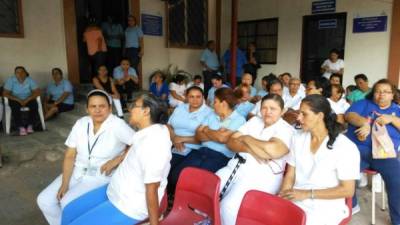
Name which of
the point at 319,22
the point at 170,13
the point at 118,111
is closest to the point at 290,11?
the point at 319,22

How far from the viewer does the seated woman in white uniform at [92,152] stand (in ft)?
7.44

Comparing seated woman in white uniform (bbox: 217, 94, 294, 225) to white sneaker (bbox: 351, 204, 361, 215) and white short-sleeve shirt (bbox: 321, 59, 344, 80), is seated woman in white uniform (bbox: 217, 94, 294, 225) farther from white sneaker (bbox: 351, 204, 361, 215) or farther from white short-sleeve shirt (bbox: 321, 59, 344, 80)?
white short-sleeve shirt (bbox: 321, 59, 344, 80)

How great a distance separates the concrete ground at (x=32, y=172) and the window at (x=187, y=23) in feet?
9.91

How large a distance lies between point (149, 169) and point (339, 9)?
663cm

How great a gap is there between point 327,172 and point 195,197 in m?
0.75

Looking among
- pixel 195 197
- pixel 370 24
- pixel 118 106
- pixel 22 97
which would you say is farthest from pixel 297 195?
pixel 370 24

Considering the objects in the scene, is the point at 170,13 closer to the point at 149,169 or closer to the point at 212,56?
the point at 212,56

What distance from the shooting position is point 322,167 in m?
1.87

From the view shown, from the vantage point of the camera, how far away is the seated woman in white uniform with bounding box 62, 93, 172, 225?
5.64 feet

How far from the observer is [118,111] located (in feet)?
17.6

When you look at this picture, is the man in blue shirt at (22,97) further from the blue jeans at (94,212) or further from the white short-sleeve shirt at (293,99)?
the white short-sleeve shirt at (293,99)

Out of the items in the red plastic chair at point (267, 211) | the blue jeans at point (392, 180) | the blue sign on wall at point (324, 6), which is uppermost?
the blue sign on wall at point (324, 6)

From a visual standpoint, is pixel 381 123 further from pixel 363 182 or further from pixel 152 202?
pixel 152 202

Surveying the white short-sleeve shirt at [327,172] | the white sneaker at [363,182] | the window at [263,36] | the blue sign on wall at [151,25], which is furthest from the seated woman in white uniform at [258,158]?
the window at [263,36]
